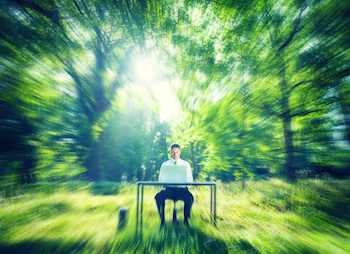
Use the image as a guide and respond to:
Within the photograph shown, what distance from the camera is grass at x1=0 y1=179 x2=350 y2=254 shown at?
2.55 ft

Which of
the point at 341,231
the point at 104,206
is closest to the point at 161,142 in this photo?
the point at 104,206

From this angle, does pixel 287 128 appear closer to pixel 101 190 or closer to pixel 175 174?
pixel 175 174

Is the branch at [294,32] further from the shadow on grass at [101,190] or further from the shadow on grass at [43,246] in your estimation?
the shadow on grass at [101,190]

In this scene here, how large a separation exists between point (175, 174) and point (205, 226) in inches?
28.4

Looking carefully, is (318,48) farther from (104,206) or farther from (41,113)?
(104,206)

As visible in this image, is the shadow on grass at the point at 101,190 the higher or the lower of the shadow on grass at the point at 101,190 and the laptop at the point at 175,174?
the lower

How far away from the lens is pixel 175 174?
7.06ft

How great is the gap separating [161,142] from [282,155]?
17.4ft

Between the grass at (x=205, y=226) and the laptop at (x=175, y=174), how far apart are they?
1.82 ft

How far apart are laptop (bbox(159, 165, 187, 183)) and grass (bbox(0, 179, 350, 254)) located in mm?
555

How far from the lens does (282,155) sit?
3.07 ft

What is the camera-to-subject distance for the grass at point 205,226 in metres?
0.78

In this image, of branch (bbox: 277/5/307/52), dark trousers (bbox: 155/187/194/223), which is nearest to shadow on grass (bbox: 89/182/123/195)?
dark trousers (bbox: 155/187/194/223)

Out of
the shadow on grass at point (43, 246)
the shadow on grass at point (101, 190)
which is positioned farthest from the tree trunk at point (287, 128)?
the shadow on grass at point (101, 190)
